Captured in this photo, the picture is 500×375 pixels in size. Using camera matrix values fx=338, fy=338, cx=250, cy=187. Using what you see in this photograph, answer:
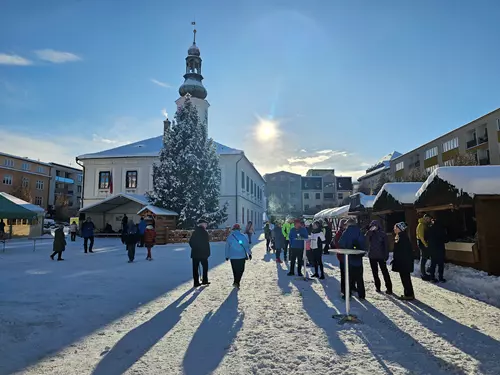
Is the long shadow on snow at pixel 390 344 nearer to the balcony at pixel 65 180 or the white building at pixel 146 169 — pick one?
the white building at pixel 146 169

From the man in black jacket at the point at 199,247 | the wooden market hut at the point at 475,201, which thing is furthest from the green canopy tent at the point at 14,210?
the wooden market hut at the point at 475,201

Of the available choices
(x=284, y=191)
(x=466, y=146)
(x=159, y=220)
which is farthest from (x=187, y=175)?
(x=284, y=191)

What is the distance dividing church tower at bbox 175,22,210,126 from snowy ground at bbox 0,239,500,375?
3341 cm

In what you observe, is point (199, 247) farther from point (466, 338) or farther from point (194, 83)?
point (194, 83)

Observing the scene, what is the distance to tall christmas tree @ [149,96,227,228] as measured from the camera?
2533 centimetres

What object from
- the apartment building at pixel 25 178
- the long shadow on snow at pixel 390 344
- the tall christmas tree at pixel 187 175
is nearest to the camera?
the long shadow on snow at pixel 390 344

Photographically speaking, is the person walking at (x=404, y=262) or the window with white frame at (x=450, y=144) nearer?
the person walking at (x=404, y=262)

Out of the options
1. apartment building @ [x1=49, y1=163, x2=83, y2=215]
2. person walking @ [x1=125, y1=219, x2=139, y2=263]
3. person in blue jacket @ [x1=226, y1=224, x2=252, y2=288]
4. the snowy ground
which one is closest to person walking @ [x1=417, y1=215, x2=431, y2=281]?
the snowy ground

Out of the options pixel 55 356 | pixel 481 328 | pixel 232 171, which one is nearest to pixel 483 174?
pixel 481 328

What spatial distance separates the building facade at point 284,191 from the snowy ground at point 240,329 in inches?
3061

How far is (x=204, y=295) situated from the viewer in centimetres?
746

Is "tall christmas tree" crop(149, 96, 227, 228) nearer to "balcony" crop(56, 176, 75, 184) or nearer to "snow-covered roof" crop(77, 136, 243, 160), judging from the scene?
"snow-covered roof" crop(77, 136, 243, 160)

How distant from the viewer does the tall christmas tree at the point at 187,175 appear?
25.3 meters

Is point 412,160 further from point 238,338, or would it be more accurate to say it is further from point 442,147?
point 238,338
